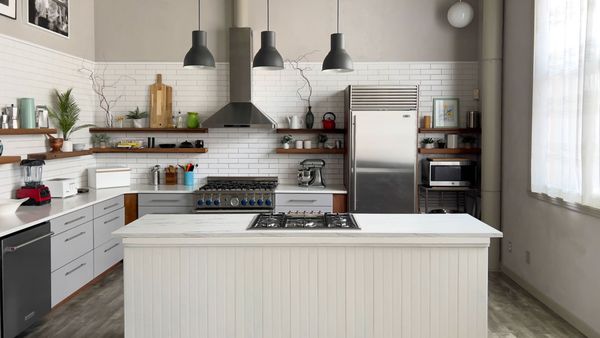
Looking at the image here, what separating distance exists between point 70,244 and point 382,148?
12.7 ft

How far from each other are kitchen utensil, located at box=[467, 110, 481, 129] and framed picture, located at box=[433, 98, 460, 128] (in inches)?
7.8

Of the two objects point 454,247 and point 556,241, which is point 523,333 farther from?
point 454,247

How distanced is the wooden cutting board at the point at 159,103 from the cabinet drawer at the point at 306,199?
2.10m

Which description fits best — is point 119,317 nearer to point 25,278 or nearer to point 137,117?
point 25,278

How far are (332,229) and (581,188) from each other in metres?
2.38

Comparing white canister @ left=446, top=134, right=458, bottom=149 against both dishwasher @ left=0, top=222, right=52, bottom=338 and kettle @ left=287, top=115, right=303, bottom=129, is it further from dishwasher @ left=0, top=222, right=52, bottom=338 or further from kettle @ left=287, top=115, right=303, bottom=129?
dishwasher @ left=0, top=222, right=52, bottom=338

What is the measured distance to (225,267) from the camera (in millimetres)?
3920

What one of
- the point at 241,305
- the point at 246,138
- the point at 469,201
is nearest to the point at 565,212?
the point at 469,201

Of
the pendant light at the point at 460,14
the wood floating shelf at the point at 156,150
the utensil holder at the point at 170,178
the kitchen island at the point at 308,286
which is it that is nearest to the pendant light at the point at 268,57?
the kitchen island at the point at 308,286

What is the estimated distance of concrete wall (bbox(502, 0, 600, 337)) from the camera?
15.1 ft

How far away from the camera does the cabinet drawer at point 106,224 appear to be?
20.0ft

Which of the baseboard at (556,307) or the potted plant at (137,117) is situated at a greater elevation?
the potted plant at (137,117)

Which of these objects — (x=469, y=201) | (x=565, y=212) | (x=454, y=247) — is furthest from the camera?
(x=469, y=201)

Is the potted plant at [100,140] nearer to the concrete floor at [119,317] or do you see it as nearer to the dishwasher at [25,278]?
the concrete floor at [119,317]
